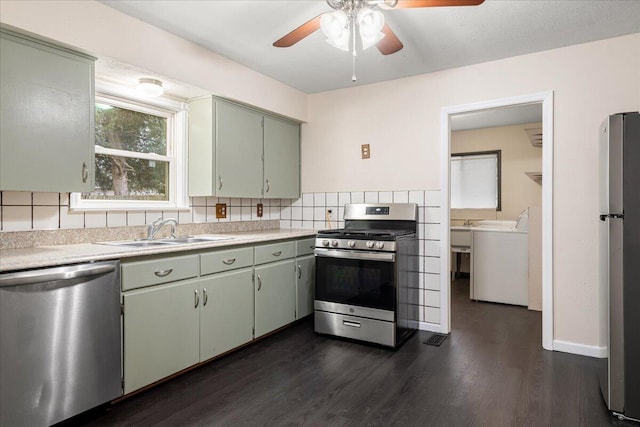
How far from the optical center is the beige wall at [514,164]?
5438 millimetres

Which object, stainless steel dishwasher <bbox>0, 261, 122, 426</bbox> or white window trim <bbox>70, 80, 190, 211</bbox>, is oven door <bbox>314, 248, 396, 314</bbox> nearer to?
white window trim <bbox>70, 80, 190, 211</bbox>

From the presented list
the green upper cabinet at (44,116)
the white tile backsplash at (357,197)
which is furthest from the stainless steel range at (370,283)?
the green upper cabinet at (44,116)

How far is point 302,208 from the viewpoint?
13.6ft

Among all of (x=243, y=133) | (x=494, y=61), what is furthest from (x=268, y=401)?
(x=494, y=61)

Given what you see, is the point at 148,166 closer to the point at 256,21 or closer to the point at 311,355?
the point at 256,21

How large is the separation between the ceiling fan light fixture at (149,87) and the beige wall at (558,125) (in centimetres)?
186

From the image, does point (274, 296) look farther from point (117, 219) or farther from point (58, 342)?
point (58, 342)

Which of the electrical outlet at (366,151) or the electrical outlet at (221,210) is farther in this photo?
the electrical outlet at (366,151)

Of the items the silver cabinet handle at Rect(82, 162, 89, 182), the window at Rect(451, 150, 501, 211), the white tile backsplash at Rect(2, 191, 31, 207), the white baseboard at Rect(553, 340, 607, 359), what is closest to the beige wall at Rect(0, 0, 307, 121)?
the silver cabinet handle at Rect(82, 162, 89, 182)

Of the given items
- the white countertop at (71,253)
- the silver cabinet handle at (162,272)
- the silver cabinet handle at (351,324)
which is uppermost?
the white countertop at (71,253)

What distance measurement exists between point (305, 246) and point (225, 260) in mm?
1009

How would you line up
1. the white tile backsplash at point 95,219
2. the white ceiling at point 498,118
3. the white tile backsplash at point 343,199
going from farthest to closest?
the white ceiling at point 498,118 < the white tile backsplash at point 343,199 < the white tile backsplash at point 95,219

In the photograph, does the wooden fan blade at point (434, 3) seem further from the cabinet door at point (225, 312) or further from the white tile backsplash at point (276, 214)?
the cabinet door at point (225, 312)

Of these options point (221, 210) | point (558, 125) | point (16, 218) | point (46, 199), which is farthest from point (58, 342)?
point (558, 125)
